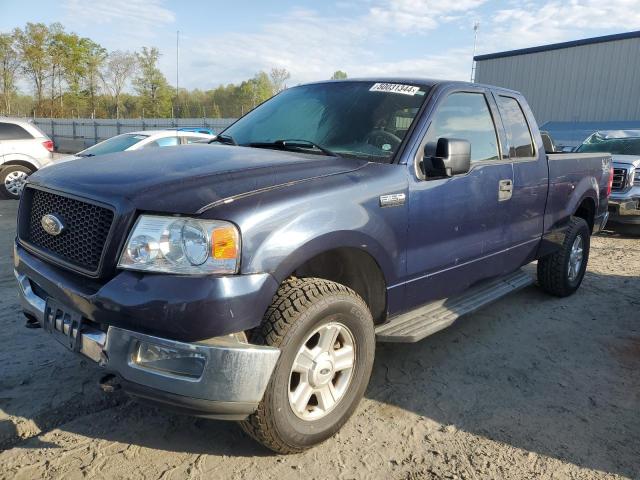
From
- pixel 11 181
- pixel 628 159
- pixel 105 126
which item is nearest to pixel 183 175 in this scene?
pixel 628 159

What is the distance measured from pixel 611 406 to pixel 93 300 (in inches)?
119

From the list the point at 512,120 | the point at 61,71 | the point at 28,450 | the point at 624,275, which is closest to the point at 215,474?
the point at 28,450

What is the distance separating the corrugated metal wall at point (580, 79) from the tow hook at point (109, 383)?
24.4 m

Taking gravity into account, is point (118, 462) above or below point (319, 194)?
below

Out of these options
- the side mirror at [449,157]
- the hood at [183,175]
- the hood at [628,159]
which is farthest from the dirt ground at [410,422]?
the hood at [628,159]

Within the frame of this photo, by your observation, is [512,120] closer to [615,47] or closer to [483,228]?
[483,228]

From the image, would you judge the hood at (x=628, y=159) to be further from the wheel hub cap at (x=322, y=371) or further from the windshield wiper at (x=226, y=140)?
the wheel hub cap at (x=322, y=371)

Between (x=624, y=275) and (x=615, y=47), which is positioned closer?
(x=624, y=275)

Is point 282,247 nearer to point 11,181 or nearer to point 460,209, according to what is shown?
point 460,209

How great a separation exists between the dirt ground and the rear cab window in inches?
334

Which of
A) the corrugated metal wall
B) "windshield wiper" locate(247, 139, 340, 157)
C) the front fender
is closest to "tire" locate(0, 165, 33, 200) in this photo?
the front fender

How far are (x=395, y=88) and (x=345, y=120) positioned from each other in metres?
0.44

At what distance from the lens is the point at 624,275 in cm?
609

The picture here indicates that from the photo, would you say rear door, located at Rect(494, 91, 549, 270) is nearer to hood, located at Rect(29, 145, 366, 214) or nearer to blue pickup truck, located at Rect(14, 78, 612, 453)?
blue pickup truck, located at Rect(14, 78, 612, 453)
